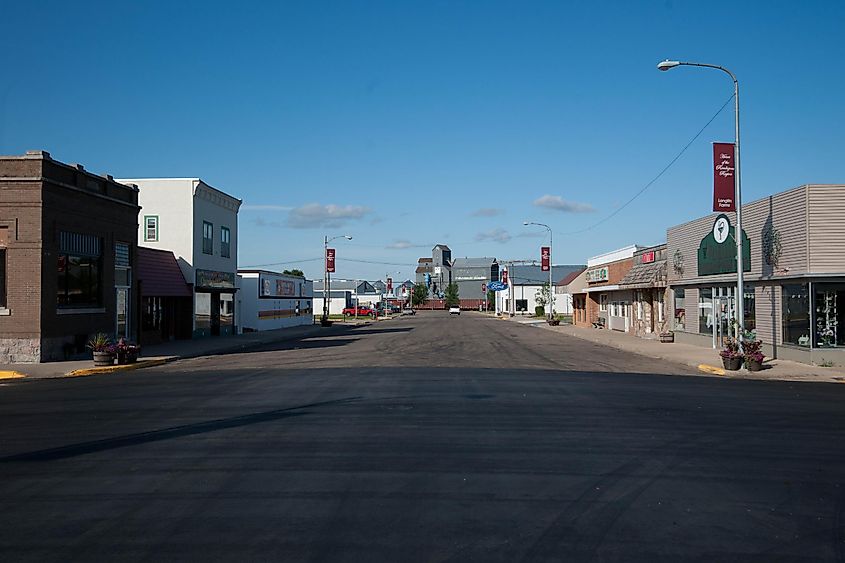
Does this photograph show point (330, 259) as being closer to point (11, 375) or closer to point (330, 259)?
point (330, 259)

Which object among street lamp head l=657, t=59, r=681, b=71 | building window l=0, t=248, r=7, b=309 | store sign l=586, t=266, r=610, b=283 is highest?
street lamp head l=657, t=59, r=681, b=71

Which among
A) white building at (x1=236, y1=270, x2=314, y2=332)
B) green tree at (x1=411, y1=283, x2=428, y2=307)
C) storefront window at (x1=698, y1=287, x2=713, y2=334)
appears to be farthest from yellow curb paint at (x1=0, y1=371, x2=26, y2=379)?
green tree at (x1=411, y1=283, x2=428, y2=307)

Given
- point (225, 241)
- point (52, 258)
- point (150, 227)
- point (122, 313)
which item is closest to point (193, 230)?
point (150, 227)

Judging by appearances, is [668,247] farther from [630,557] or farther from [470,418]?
[630,557]

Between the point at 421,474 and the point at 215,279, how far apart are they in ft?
118

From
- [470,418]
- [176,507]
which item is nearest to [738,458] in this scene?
[470,418]

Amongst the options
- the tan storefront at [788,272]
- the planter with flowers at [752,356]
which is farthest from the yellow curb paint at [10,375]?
the tan storefront at [788,272]

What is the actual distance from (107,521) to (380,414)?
6.60 m

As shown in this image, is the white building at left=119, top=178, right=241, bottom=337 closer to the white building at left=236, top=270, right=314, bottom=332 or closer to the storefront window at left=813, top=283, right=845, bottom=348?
the white building at left=236, top=270, right=314, bottom=332

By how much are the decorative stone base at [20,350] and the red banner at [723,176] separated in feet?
77.7

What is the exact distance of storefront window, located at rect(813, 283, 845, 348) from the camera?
24.1 metres

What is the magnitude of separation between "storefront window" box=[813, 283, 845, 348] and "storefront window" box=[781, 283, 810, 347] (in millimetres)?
342

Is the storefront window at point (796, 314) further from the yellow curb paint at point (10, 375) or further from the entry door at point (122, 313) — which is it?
the entry door at point (122, 313)

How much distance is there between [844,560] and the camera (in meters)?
6.00
